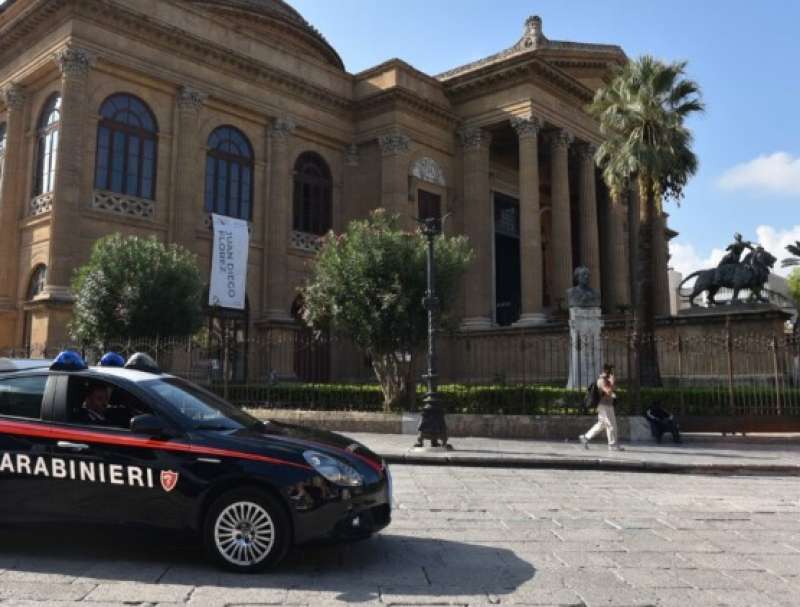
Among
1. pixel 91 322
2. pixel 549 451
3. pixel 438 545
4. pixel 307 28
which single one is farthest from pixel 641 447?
pixel 307 28

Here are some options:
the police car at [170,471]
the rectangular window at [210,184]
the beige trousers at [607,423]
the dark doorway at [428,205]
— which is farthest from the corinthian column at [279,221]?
the police car at [170,471]

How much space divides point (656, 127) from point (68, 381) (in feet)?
66.1

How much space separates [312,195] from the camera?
32.0m

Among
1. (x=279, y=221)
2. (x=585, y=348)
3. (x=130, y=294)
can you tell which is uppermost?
(x=279, y=221)

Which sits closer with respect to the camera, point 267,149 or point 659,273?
point 267,149

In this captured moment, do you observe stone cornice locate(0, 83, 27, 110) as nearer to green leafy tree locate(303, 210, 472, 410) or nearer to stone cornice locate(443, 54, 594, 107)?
green leafy tree locate(303, 210, 472, 410)

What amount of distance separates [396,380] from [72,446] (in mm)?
13642

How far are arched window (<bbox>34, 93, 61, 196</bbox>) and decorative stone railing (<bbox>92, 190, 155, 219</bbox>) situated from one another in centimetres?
155

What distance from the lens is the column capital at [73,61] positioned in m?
23.5

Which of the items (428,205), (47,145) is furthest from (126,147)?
(428,205)

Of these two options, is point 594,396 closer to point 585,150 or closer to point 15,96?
point 15,96

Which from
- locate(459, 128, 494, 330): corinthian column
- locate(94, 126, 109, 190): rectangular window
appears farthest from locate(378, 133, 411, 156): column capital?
locate(94, 126, 109, 190): rectangular window

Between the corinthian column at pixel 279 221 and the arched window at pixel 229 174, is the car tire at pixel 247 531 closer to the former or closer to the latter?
the corinthian column at pixel 279 221

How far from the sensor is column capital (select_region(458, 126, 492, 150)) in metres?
33.3
